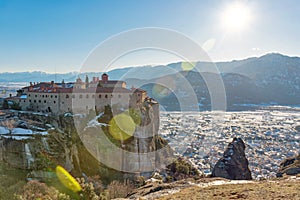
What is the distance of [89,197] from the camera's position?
2453 cm

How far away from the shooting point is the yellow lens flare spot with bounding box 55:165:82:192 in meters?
27.1

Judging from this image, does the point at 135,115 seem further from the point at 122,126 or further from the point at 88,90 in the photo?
the point at 88,90

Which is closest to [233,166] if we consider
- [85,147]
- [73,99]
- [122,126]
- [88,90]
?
[122,126]

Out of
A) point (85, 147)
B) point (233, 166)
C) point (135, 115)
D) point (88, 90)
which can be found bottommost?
point (233, 166)

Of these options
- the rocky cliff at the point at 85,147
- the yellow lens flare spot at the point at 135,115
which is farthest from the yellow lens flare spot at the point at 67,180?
the yellow lens flare spot at the point at 135,115

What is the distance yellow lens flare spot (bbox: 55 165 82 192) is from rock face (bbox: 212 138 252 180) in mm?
26336

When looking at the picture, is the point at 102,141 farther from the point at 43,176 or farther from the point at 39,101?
the point at 39,101

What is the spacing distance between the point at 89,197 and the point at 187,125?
144257 mm

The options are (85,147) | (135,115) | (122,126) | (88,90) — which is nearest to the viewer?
(85,147)

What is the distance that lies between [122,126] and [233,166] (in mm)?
23623

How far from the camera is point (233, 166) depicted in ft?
150

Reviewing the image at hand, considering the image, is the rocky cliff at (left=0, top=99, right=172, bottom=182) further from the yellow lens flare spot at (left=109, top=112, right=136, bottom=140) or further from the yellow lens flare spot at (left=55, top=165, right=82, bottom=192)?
the yellow lens flare spot at (left=55, top=165, right=82, bottom=192)

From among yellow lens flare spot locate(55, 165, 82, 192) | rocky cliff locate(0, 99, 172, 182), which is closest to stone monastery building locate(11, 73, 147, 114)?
rocky cliff locate(0, 99, 172, 182)

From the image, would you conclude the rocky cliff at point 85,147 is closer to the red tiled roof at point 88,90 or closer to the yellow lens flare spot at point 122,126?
the yellow lens flare spot at point 122,126
